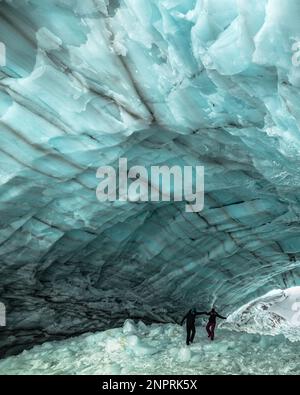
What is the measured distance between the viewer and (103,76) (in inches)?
207

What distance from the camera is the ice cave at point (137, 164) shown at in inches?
186

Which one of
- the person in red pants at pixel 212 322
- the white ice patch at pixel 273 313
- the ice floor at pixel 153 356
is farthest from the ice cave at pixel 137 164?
the white ice patch at pixel 273 313

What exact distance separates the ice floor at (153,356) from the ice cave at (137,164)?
0.05 meters

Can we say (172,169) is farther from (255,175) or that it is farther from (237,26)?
(237,26)

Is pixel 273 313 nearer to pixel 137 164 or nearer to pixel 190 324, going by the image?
pixel 190 324

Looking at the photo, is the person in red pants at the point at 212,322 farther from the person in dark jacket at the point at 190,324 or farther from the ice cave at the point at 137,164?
the person in dark jacket at the point at 190,324

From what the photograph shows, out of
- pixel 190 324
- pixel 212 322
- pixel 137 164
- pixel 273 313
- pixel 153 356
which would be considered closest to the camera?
pixel 137 164

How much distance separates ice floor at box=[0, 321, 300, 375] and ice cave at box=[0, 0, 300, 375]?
0.05 meters

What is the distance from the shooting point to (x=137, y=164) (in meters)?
6.89

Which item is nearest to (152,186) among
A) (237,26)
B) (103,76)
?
(103,76)

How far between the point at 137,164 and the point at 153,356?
3750 mm

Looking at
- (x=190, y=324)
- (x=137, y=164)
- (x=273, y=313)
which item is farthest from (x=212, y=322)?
(x=273, y=313)

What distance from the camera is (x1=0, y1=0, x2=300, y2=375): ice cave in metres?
4.73

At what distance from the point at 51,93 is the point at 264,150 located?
3298mm
